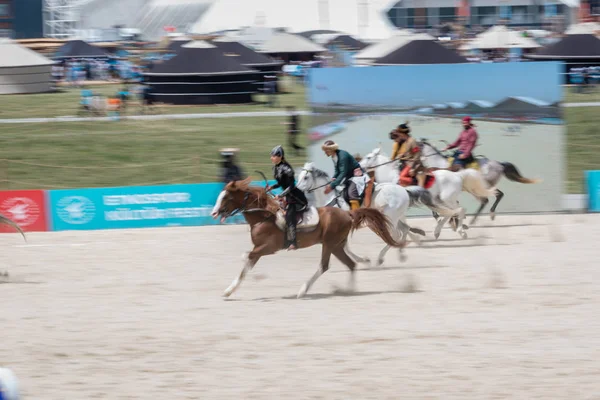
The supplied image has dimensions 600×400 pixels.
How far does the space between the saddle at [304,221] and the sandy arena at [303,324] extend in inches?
39.0

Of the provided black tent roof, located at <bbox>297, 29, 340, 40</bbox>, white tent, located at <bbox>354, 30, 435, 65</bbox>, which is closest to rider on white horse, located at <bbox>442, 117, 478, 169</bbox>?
white tent, located at <bbox>354, 30, 435, 65</bbox>

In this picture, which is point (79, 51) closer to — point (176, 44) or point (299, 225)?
point (176, 44)

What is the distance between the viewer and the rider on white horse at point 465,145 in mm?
17969

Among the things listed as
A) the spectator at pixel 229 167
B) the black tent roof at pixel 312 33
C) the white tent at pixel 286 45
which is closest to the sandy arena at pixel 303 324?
the spectator at pixel 229 167

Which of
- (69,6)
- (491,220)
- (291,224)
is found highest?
(69,6)

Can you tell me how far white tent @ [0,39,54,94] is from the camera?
43.6 metres

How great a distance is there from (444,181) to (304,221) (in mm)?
5461

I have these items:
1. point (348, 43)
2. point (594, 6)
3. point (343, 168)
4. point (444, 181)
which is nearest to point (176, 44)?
point (348, 43)

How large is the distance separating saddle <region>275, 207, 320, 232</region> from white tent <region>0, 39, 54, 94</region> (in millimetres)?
35205

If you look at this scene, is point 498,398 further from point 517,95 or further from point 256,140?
point 256,140

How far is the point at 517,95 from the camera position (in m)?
20.2

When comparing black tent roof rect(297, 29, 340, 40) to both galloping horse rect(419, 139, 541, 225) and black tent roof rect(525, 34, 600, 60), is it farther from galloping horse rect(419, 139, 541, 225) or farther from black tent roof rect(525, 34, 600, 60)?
galloping horse rect(419, 139, 541, 225)

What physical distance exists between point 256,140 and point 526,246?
15664 millimetres

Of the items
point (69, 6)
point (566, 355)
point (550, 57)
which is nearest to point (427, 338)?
point (566, 355)
